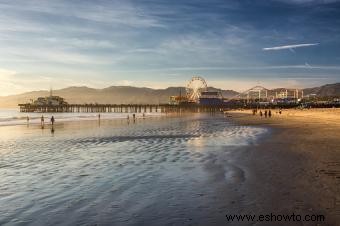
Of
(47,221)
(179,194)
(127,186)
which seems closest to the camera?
(47,221)

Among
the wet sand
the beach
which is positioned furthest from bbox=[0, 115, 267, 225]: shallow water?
the wet sand

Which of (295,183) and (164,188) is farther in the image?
(295,183)

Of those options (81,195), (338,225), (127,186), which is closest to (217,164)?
(127,186)

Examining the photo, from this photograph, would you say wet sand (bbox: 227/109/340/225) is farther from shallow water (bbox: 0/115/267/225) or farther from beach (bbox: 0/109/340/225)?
shallow water (bbox: 0/115/267/225)

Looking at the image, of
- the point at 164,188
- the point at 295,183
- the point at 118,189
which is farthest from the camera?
the point at 295,183

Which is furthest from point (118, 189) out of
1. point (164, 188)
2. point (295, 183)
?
point (295, 183)

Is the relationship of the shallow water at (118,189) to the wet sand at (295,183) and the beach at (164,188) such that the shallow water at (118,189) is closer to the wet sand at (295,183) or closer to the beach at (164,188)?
the beach at (164,188)

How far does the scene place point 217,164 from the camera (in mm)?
14984

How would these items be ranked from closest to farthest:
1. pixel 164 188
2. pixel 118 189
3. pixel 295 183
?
pixel 118 189 → pixel 164 188 → pixel 295 183

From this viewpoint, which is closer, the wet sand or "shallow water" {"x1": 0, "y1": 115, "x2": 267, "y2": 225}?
"shallow water" {"x1": 0, "y1": 115, "x2": 267, "y2": 225}

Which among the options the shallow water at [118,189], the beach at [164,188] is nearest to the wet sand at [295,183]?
the beach at [164,188]

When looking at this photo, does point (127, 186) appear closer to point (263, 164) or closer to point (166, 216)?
point (166, 216)

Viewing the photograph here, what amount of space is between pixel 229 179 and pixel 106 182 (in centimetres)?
377

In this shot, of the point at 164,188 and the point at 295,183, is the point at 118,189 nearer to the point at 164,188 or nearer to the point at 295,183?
the point at 164,188
